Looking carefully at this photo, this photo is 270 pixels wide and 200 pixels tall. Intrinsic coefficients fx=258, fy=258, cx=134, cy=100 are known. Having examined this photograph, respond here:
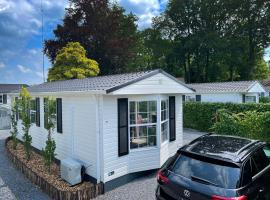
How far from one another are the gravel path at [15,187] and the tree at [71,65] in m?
12.5

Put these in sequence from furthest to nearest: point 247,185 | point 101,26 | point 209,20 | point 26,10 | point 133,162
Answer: point 209,20, point 101,26, point 26,10, point 133,162, point 247,185

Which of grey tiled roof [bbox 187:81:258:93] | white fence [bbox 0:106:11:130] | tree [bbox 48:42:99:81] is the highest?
tree [bbox 48:42:99:81]

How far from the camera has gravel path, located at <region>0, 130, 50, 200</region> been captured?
721 cm

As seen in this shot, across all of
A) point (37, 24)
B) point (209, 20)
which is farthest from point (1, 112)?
point (209, 20)

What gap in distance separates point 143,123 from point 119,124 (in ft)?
3.17

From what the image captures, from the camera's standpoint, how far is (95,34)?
26641 mm

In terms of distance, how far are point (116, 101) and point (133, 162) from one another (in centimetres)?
205

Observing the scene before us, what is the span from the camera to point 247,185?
4.27 meters

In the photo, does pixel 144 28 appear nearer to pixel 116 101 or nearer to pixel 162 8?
pixel 162 8

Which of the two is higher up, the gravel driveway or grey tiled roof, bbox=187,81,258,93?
grey tiled roof, bbox=187,81,258,93

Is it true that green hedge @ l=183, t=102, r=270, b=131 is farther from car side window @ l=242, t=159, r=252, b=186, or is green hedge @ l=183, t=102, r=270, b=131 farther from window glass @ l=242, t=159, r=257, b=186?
car side window @ l=242, t=159, r=252, b=186

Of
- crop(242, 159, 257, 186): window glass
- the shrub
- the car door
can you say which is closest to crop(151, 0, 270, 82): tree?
the shrub

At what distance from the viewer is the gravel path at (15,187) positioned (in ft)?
23.6

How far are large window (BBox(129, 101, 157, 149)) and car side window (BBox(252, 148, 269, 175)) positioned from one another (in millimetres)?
3829
